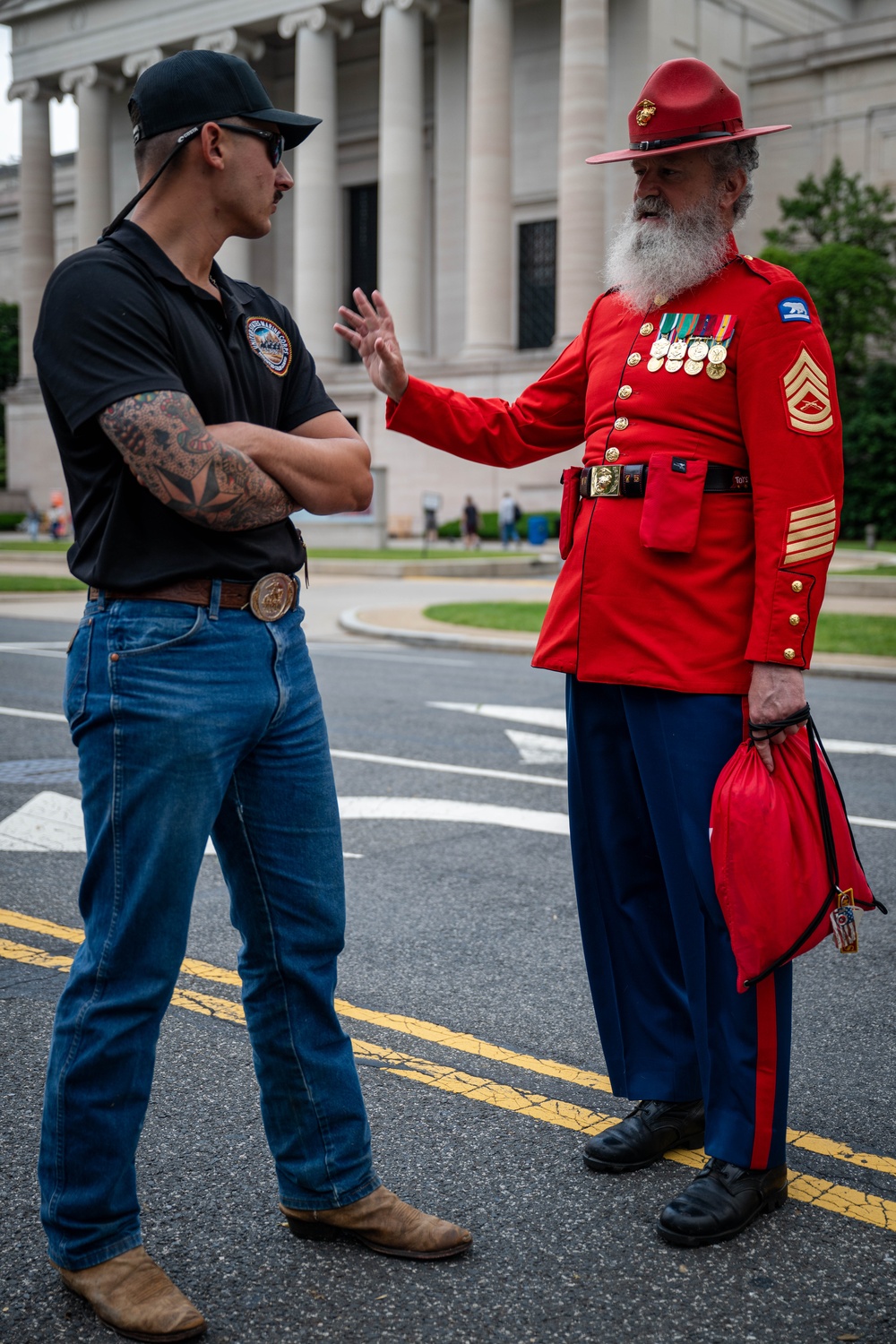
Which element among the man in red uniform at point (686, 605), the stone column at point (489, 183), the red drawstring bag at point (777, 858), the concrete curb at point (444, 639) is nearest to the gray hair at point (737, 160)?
the man in red uniform at point (686, 605)

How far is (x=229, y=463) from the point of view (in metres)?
2.45

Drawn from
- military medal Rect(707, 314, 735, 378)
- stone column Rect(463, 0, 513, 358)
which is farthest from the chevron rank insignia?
stone column Rect(463, 0, 513, 358)

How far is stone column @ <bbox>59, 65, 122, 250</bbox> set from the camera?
55.2 metres

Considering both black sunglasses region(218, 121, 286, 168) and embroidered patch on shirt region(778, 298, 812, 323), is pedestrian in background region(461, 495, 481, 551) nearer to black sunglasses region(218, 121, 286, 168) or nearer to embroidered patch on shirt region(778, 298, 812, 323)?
embroidered patch on shirt region(778, 298, 812, 323)

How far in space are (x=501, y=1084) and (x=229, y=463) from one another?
1.93m

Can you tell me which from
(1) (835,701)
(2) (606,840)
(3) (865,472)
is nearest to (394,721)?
(1) (835,701)

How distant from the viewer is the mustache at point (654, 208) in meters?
3.17

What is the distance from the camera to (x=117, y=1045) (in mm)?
2498

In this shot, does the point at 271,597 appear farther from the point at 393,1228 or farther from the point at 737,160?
the point at 737,160

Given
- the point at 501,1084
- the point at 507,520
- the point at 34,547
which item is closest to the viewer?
the point at 501,1084

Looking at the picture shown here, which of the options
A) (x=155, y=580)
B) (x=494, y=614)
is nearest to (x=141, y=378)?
(x=155, y=580)

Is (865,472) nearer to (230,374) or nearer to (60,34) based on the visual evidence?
(60,34)

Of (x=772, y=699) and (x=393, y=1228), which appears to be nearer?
(x=393, y=1228)

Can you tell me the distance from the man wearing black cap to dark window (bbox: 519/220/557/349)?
161 feet
